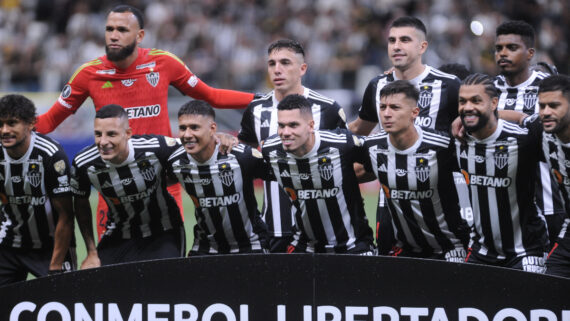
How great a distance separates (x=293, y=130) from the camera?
6.47 metres

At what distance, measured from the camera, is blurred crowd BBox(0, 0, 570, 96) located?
685 inches

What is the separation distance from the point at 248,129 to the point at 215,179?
3.24 feet

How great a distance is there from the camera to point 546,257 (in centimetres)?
643

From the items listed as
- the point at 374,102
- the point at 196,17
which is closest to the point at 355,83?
the point at 196,17

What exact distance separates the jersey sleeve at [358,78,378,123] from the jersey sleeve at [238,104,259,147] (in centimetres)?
94

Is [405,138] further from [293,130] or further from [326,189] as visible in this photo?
[293,130]

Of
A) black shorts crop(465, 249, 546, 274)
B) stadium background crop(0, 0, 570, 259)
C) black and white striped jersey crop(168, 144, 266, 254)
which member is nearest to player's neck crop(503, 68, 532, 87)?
black shorts crop(465, 249, 546, 274)

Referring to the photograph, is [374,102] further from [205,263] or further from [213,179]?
[205,263]

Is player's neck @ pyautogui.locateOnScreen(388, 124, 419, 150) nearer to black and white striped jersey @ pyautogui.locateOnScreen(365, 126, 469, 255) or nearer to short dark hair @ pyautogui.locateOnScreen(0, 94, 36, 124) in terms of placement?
black and white striped jersey @ pyautogui.locateOnScreen(365, 126, 469, 255)

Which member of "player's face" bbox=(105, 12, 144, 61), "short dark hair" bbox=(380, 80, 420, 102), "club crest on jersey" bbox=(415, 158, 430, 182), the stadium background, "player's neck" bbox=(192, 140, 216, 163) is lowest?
"club crest on jersey" bbox=(415, 158, 430, 182)

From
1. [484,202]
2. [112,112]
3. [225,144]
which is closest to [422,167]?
[484,202]

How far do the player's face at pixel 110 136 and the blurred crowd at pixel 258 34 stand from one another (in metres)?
10.6

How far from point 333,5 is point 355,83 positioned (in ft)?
8.65

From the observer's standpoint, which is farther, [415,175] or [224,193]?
[224,193]
